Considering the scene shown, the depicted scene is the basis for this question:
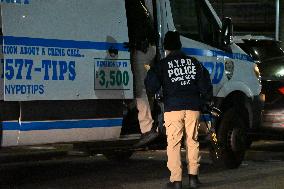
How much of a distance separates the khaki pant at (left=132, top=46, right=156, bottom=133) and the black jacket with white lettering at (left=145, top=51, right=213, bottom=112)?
3.31 ft

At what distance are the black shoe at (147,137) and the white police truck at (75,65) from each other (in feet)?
0.24

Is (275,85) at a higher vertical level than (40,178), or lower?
higher

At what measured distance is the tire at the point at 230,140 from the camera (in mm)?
9352

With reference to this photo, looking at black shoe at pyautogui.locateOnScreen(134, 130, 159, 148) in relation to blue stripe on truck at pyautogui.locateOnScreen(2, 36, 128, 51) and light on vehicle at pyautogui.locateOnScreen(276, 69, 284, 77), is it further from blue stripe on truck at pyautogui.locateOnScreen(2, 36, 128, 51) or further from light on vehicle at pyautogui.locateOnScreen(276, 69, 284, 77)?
light on vehicle at pyautogui.locateOnScreen(276, 69, 284, 77)

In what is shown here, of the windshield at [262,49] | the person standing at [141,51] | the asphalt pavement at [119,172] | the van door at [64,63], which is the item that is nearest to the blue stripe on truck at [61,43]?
the van door at [64,63]

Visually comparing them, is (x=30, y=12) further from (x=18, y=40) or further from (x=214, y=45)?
(x=214, y=45)

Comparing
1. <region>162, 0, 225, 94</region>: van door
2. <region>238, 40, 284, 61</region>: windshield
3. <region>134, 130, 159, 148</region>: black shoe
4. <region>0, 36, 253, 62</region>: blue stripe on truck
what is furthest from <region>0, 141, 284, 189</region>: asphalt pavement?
<region>238, 40, 284, 61</region>: windshield

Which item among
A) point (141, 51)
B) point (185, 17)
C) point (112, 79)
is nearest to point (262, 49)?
point (185, 17)

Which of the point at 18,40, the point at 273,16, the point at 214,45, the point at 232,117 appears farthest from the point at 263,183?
the point at 273,16

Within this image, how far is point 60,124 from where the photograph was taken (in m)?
7.52

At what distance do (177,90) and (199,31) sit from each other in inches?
79.0

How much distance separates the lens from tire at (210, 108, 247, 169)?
30.7 ft

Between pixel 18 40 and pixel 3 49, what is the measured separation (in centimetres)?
20

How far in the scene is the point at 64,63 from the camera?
7.48 meters
